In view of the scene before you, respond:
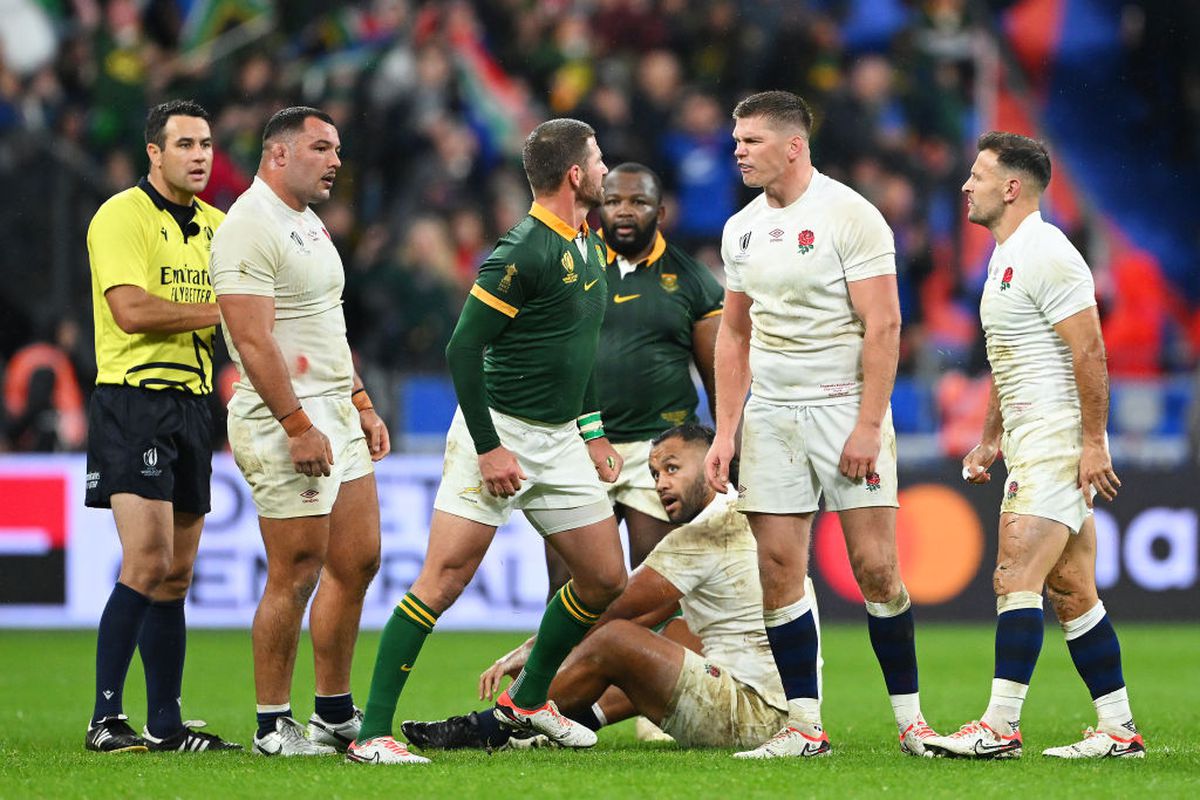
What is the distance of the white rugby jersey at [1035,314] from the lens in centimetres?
610

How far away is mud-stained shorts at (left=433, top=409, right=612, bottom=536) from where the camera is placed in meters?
6.24

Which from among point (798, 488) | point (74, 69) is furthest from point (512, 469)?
point (74, 69)

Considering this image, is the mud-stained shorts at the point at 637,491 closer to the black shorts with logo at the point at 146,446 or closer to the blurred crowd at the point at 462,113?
the black shorts with logo at the point at 146,446

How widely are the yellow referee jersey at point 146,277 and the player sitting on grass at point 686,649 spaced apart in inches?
68.3

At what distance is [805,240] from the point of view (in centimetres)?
619

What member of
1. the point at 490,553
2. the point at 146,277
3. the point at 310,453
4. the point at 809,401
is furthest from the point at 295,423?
the point at 490,553

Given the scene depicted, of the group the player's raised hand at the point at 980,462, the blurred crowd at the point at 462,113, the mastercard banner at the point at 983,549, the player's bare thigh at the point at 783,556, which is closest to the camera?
the player's bare thigh at the point at 783,556

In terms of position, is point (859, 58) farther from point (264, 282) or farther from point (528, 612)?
point (264, 282)

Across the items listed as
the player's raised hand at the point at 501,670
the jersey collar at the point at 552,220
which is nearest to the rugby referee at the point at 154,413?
the player's raised hand at the point at 501,670

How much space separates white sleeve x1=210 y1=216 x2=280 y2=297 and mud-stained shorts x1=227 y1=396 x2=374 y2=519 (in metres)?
0.50

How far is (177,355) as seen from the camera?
682 centimetres

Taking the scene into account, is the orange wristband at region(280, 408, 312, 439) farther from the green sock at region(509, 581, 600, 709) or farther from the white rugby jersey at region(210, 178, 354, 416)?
the green sock at region(509, 581, 600, 709)

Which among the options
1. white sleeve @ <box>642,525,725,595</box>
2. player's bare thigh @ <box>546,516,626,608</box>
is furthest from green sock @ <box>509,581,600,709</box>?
white sleeve @ <box>642,525,725,595</box>

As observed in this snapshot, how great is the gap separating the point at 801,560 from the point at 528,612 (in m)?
6.02
